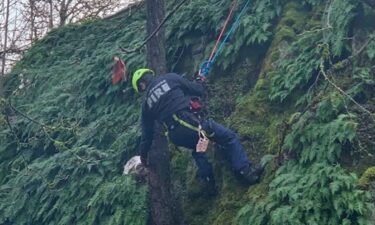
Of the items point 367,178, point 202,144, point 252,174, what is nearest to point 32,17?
point 202,144

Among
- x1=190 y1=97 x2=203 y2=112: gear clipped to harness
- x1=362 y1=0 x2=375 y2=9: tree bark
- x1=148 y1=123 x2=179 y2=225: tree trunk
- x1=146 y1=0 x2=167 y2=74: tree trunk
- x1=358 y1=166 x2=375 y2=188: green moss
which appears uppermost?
x1=362 y1=0 x2=375 y2=9: tree bark

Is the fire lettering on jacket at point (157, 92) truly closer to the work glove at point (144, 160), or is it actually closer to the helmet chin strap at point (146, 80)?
the helmet chin strap at point (146, 80)

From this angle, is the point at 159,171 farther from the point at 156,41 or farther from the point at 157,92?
the point at 156,41

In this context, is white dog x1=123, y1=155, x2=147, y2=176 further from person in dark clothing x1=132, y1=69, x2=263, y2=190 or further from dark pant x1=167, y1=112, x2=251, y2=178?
dark pant x1=167, y1=112, x2=251, y2=178

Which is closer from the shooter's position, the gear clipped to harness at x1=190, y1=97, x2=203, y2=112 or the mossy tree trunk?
the gear clipped to harness at x1=190, y1=97, x2=203, y2=112

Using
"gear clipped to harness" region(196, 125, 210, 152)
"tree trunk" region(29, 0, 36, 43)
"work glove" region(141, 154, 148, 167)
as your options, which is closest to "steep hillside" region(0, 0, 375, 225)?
"work glove" region(141, 154, 148, 167)

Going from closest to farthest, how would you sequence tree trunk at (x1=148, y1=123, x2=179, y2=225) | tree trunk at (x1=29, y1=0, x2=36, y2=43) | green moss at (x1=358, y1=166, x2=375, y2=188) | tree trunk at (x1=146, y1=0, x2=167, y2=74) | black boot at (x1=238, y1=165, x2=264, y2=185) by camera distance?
green moss at (x1=358, y1=166, x2=375, y2=188), black boot at (x1=238, y1=165, x2=264, y2=185), tree trunk at (x1=148, y1=123, x2=179, y2=225), tree trunk at (x1=146, y1=0, x2=167, y2=74), tree trunk at (x1=29, y1=0, x2=36, y2=43)

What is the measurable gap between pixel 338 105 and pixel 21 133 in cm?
803

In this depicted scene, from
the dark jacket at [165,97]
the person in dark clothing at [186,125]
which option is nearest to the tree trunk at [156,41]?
the person in dark clothing at [186,125]

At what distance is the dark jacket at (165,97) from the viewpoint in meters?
8.18

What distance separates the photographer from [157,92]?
824 centimetres

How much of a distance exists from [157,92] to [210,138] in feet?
3.26

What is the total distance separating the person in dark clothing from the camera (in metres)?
7.88

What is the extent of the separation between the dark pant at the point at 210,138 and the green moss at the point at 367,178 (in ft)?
5.89
